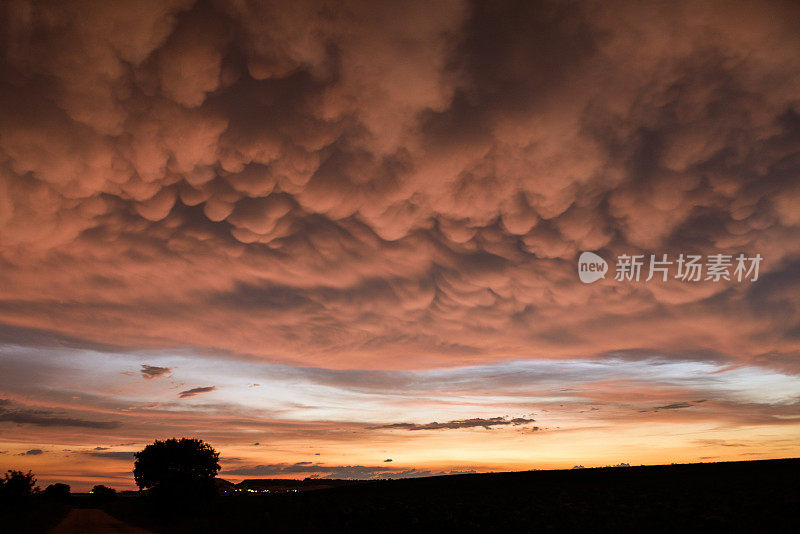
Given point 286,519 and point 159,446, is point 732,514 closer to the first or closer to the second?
point 286,519

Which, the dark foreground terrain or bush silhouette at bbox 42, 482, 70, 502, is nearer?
the dark foreground terrain

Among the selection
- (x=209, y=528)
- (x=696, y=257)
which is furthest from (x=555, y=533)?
(x=209, y=528)

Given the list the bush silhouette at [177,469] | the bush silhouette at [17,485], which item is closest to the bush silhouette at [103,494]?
the bush silhouette at [17,485]

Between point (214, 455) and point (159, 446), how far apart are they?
24.3 feet

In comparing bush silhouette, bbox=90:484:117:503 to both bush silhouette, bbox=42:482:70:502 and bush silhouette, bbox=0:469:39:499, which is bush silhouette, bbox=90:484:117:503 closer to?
bush silhouette, bbox=42:482:70:502

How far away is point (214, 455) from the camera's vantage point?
2502 inches

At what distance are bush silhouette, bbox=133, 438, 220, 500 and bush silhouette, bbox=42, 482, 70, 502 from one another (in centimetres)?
12118

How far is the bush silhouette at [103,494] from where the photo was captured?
454 feet

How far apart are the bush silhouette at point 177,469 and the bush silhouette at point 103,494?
102811 millimetres

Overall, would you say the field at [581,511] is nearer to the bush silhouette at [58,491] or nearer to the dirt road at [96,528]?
the dirt road at [96,528]

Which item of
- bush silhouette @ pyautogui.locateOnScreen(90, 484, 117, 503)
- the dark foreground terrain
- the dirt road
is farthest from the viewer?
bush silhouette @ pyautogui.locateOnScreen(90, 484, 117, 503)

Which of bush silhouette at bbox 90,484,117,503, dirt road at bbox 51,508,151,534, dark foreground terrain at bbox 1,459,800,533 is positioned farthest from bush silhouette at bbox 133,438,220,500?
bush silhouette at bbox 90,484,117,503

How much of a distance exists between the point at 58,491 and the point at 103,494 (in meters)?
21.4

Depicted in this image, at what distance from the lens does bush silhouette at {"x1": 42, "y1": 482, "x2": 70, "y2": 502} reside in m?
145
